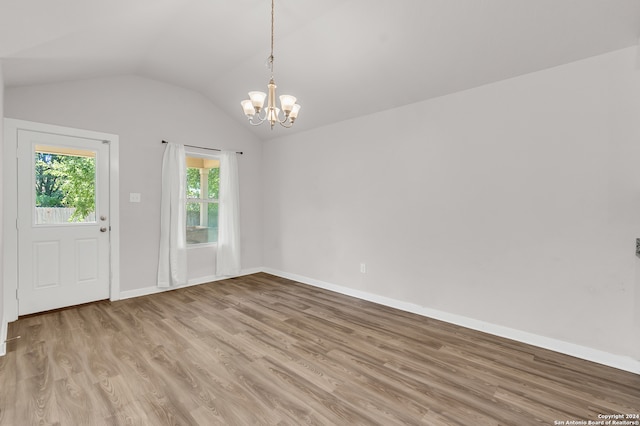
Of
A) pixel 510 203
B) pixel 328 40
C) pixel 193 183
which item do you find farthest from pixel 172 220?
pixel 510 203

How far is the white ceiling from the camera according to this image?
87.4 inches

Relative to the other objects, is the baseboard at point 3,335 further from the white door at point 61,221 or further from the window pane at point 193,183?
the window pane at point 193,183

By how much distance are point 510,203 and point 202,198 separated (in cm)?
433

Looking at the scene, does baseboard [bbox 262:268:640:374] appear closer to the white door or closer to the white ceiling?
the white ceiling

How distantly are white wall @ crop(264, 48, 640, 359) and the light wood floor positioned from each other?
0.42 m

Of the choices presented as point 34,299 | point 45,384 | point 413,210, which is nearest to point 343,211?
point 413,210

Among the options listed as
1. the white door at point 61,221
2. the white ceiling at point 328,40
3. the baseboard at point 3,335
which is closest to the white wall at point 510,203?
the white ceiling at point 328,40

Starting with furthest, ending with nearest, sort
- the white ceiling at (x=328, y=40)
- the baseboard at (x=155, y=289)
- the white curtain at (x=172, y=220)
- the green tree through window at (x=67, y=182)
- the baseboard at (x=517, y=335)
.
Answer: the white curtain at (x=172, y=220), the baseboard at (x=155, y=289), the green tree through window at (x=67, y=182), the baseboard at (x=517, y=335), the white ceiling at (x=328, y=40)

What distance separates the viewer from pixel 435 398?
1982 mm

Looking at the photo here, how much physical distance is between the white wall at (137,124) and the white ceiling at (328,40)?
0.24 meters

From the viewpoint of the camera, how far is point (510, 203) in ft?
9.48

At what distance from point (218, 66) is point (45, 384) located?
3594mm

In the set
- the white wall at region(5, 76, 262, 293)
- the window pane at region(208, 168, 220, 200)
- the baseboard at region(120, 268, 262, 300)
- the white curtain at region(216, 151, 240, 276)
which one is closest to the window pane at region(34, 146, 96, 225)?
the white wall at region(5, 76, 262, 293)

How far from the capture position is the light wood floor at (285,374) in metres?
1.83
